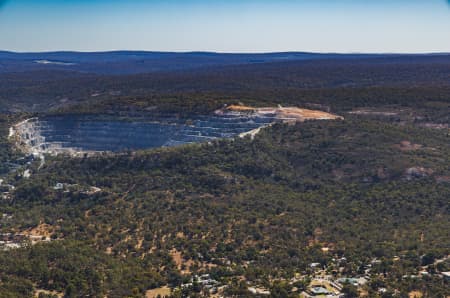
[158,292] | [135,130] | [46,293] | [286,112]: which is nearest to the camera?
[46,293]

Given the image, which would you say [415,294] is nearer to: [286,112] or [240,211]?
[240,211]

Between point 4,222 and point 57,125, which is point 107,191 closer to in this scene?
point 4,222

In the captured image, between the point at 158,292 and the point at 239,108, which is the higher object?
the point at 239,108

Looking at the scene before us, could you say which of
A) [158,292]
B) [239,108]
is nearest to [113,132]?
[239,108]

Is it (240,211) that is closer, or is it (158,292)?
(158,292)

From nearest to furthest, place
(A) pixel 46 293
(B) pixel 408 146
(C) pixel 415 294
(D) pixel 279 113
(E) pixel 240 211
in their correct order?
1. (A) pixel 46 293
2. (C) pixel 415 294
3. (E) pixel 240 211
4. (B) pixel 408 146
5. (D) pixel 279 113

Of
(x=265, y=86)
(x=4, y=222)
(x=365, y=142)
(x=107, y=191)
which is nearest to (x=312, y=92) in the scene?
(x=265, y=86)
